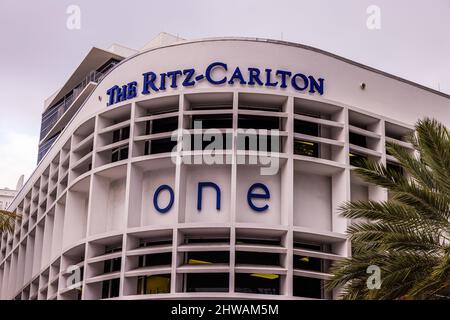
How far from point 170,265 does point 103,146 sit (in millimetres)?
6899

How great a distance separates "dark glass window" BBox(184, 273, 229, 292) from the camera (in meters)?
27.8

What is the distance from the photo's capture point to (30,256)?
41.9 m

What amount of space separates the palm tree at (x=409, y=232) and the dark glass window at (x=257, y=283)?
8910mm

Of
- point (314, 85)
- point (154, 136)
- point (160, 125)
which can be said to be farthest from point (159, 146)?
point (314, 85)

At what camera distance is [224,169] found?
29.4m

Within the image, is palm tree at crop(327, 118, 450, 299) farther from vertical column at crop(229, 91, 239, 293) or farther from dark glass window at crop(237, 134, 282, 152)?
dark glass window at crop(237, 134, 282, 152)

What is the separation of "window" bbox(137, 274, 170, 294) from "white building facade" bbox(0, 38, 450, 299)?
0.05 metres

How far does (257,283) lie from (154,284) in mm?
4202

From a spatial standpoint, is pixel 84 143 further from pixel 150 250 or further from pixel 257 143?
pixel 257 143

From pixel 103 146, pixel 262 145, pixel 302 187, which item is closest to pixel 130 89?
pixel 103 146

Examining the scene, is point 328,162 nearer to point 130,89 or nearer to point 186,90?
point 186,90

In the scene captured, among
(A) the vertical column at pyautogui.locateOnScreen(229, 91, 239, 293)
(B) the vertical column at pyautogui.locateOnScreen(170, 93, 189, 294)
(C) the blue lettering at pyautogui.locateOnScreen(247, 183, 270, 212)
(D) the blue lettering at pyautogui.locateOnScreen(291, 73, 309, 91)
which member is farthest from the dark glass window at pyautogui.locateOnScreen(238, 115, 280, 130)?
(C) the blue lettering at pyautogui.locateOnScreen(247, 183, 270, 212)

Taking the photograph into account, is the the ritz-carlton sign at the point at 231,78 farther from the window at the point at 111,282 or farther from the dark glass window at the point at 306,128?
the window at the point at 111,282
